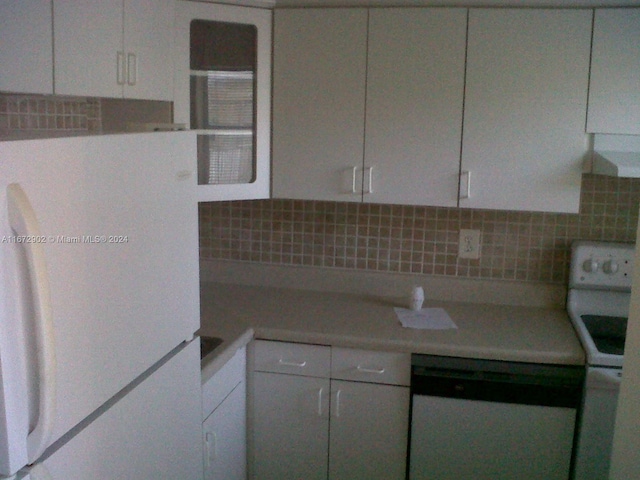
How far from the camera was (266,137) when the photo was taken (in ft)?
8.38

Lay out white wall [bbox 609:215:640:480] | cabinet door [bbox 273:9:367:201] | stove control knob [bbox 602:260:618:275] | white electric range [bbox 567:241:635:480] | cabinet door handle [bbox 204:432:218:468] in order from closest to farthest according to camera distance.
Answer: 1. white wall [bbox 609:215:640:480]
2. cabinet door handle [bbox 204:432:218:468]
3. white electric range [bbox 567:241:635:480]
4. cabinet door [bbox 273:9:367:201]
5. stove control knob [bbox 602:260:618:275]

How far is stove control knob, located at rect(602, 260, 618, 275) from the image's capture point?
2576 mm

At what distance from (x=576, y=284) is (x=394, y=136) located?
0.96 m

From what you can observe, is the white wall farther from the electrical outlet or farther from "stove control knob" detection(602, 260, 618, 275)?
the electrical outlet

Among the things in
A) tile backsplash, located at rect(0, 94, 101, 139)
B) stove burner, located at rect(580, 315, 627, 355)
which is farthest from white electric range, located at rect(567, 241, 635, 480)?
tile backsplash, located at rect(0, 94, 101, 139)

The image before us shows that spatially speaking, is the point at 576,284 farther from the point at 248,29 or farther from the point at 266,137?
the point at 248,29

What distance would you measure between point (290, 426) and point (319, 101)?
1238mm

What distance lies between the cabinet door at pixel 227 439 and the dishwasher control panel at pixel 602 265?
1408 millimetres

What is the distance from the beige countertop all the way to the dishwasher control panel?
18 cm

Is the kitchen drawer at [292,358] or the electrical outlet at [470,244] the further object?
the electrical outlet at [470,244]

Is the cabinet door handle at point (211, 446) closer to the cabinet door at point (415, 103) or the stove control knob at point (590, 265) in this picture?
the cabinet door at point (415, 103)

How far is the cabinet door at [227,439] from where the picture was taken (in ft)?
6.87

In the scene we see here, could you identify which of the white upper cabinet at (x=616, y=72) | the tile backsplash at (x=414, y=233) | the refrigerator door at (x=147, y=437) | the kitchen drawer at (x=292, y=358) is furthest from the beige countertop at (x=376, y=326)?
the white upper cabinet at (x=616, y=72)

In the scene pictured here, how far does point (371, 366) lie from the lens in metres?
2.35
